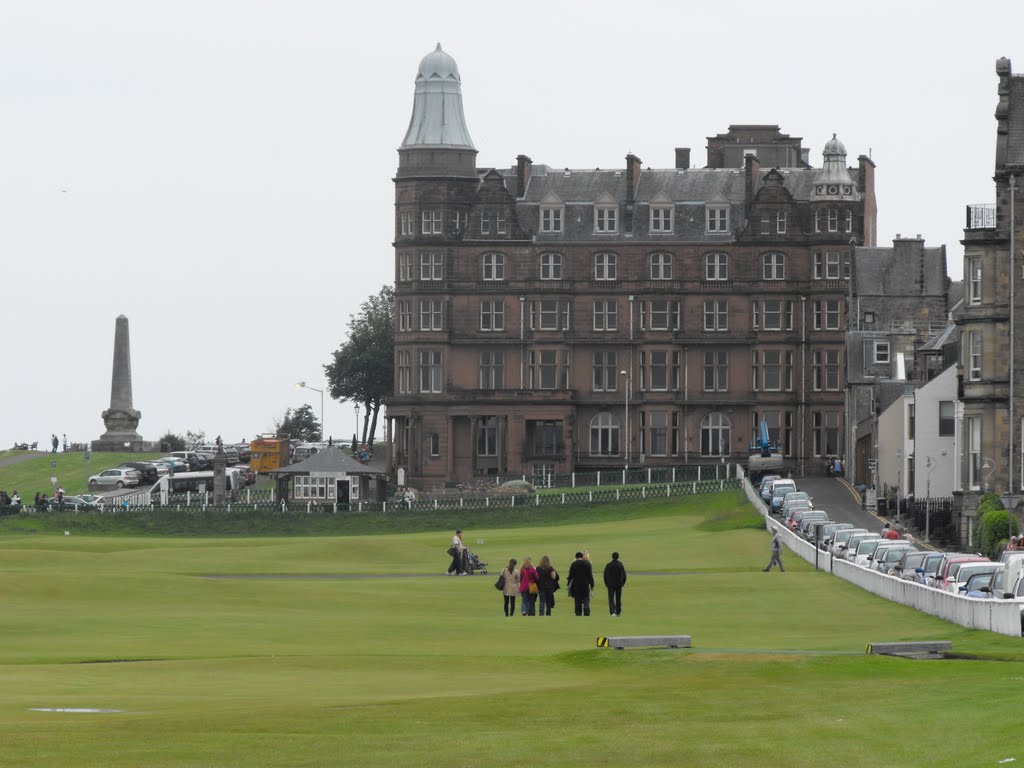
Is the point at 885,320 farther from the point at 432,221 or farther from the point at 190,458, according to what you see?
the point at 190,458

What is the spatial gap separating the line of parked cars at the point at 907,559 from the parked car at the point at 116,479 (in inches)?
2228

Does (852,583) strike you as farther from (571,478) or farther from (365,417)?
(365,417)

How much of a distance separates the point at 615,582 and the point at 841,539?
22.5 m

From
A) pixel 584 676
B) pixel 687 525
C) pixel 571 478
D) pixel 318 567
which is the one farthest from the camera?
pixel 571 478

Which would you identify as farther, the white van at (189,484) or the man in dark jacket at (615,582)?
the white van at (189,484)

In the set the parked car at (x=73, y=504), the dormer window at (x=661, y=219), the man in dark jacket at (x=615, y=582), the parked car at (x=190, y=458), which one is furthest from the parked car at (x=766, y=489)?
the man in dark jacket at (x=615, y=582)

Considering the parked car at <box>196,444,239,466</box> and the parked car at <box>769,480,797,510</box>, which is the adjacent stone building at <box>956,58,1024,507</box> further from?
the parked car at <box>196,444,239,466</box>

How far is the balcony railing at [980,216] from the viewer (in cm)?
8700

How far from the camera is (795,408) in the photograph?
145000mm

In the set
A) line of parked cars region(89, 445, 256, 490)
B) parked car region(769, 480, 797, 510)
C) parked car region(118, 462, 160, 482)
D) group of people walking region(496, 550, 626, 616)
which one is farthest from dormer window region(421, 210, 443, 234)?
group of people walking region(496, 550, 626, 616)

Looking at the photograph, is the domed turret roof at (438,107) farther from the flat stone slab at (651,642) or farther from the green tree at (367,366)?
the flat stone slab at (651,642)

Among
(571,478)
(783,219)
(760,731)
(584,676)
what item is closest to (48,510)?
(571,478)

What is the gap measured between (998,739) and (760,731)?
10.2 feet

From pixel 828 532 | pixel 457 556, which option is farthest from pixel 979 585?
pixel 828 532
